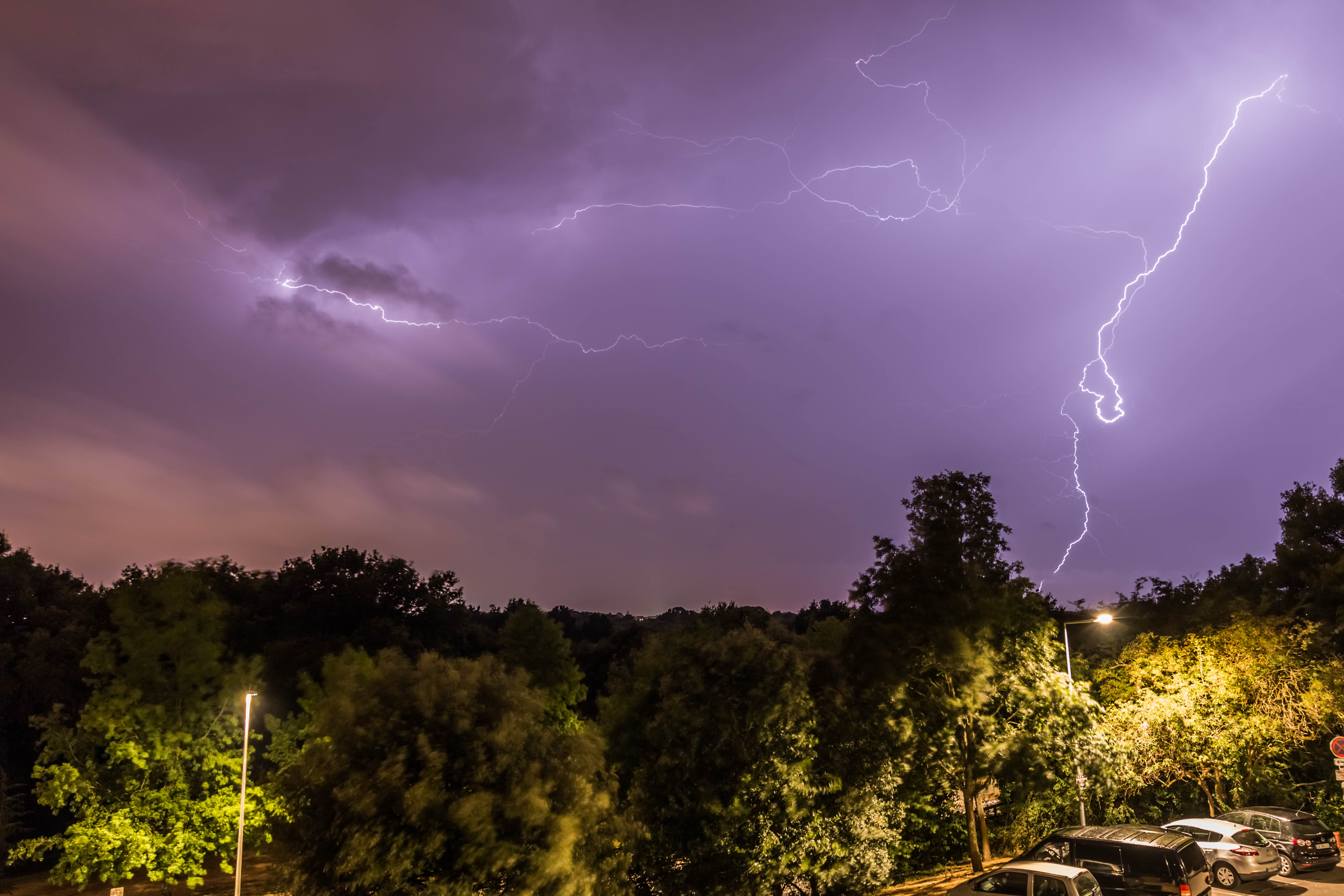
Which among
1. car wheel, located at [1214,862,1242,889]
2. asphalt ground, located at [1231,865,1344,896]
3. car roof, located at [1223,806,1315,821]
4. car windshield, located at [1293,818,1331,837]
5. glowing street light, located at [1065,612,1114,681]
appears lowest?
asphalt ground, located at [1231,865,1344,896]

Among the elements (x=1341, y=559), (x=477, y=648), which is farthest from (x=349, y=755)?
(x=477, y=648)

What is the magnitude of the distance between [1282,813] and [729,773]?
14252 mm

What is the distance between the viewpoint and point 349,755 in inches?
498

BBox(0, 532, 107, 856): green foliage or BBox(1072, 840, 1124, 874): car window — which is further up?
BBox(0, 532, 107, 856): green foliage

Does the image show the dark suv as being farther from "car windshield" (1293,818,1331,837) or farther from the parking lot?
the parking lot

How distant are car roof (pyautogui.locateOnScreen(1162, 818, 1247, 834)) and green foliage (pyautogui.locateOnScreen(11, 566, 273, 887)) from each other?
2411cm

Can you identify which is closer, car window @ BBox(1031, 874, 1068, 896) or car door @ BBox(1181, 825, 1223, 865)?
car window @ BBox(1031, 874, 1068, 896)

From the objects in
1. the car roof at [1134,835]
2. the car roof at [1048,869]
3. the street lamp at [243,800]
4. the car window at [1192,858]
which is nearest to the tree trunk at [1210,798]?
the car roof at [1134,835]

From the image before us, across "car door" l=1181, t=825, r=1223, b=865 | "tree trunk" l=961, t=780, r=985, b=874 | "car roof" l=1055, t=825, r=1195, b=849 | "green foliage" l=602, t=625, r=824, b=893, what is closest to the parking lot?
"car door" l=1181, t=825, r=1223, b=865

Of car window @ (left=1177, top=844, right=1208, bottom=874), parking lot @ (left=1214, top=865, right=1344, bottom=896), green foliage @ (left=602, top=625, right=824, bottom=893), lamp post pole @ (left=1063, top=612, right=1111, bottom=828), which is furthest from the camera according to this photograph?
lamp post pole @ (left=1063, top=612, right=1111, bottom=828)

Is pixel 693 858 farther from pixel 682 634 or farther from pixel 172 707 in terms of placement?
pixel 172 707

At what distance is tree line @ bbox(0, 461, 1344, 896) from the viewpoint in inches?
498

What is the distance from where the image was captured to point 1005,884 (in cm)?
1427

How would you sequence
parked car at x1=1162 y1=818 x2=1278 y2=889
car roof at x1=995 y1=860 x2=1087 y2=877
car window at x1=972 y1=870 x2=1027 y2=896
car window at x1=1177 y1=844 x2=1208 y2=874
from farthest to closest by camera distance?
parked car at x1=1162 y1=818 x2=1278 y2=889
car window at x1=1177 y1=844 x2=1208 y2=874
car window at x1=972 y1=870 x2=1027 y2=896
car roof at x1=995 y1=860 x2=1087 y2=877
